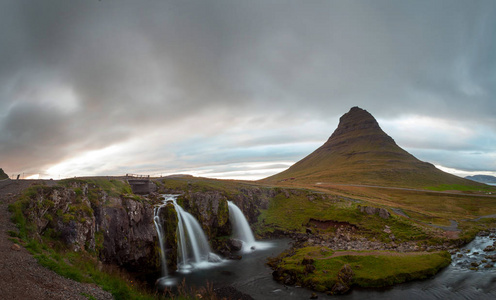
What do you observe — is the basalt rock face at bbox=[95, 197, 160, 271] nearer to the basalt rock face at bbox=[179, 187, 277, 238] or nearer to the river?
the river

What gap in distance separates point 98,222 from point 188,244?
14.9 metres

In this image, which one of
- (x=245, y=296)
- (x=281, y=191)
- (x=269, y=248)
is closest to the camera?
(x=245, y=296)

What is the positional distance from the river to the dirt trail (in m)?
17.1

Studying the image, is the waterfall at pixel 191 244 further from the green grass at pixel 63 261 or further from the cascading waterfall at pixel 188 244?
the green grass at pixel 63 261

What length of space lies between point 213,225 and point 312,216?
27152 millimetres

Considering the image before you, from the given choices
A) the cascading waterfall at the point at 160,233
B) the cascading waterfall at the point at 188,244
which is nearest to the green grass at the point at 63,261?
the cascading waterfall at the point at 160,233

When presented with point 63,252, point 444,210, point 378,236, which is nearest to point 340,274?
point 378,236

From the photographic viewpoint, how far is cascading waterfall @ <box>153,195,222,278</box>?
35.2 m

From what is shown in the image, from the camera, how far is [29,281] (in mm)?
12742

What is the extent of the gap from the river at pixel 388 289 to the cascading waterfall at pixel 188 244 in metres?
2.84

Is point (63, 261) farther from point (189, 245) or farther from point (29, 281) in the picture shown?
point (189, 245)

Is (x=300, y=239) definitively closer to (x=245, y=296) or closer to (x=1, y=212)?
(x=245, y=296)

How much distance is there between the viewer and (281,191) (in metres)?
75.6

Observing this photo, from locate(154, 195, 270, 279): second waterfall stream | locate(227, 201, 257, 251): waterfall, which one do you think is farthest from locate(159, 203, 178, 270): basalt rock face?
locate(227, 201, 257, 251): waterfall
